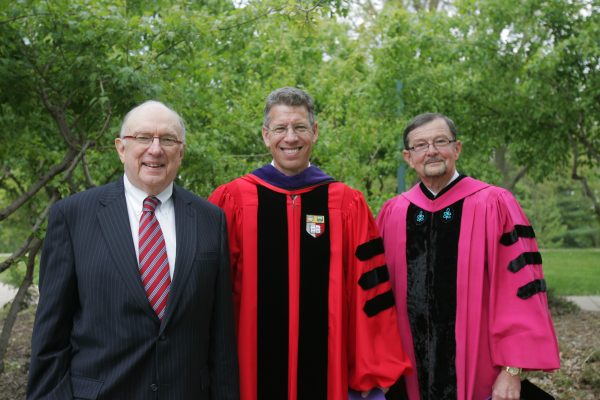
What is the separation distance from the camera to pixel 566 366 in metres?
6.61

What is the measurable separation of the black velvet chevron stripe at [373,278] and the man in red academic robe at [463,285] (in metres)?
0.20

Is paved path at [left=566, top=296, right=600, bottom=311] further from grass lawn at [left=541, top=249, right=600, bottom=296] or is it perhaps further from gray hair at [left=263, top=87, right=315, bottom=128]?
gray hair at [left=263, top=87, right=315, bottom=128]

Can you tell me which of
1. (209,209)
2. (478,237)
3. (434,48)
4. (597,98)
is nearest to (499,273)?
(478,237)

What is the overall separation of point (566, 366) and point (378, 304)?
456cm

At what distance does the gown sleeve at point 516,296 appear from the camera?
9.39 feet

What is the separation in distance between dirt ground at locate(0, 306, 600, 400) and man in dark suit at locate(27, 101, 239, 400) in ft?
12.0

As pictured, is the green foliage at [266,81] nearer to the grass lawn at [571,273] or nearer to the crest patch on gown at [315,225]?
the crest patch on gown at [315,225]

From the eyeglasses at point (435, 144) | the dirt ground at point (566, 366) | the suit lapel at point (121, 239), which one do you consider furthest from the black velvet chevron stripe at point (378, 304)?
the dirt ground at point (566, 366)

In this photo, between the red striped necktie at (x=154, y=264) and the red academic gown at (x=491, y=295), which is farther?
the red academic gown at (x=491, y=295)

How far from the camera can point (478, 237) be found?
3014mm

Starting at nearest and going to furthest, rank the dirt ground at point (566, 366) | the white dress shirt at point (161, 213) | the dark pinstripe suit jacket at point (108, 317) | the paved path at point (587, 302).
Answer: the dark pinstripe suit jacket at point (108, 317)
the white dress shirt at point (161, 213)
the dirt ground at point (566, 366)
the paved path at point (587, 302)

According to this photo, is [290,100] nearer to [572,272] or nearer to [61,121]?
[61,121]

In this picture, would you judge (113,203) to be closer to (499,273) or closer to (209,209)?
(209,209)

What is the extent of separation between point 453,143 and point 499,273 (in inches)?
26.5
